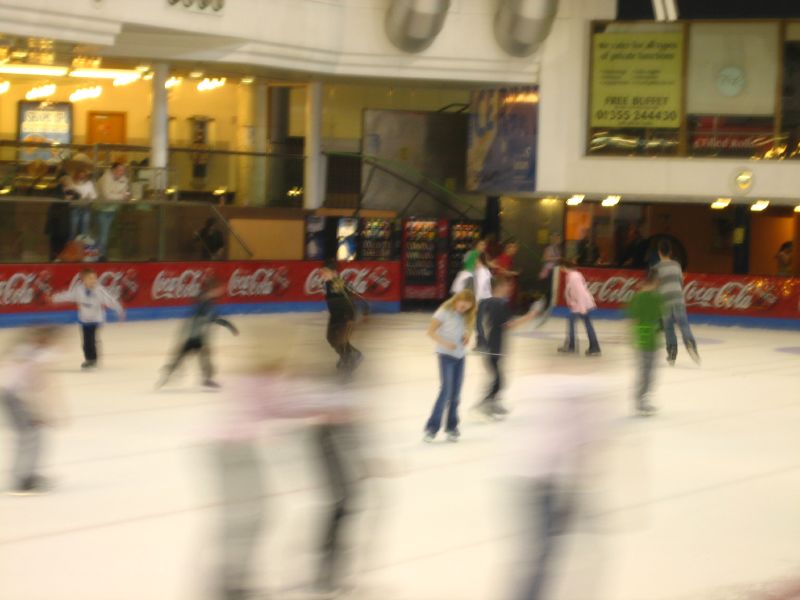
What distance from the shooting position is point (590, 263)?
3083 centimetres

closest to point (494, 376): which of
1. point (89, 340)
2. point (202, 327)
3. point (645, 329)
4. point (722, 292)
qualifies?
point (645, 329)

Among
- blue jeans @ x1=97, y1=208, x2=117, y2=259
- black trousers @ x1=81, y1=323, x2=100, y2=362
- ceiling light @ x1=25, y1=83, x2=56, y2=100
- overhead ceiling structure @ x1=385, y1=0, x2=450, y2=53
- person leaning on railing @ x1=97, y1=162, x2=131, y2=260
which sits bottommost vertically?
black trousers @ x1=81, y1=323, x2=100, y2=362

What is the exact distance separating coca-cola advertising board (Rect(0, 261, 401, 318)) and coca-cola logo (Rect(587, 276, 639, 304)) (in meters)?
4.24

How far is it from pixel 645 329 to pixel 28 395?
6880 millimetres

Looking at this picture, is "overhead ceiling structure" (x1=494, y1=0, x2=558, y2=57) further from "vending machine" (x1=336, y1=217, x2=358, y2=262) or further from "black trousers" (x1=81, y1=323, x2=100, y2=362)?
"black trousers" (x1=81, y1=323, x2=100, y2=362)

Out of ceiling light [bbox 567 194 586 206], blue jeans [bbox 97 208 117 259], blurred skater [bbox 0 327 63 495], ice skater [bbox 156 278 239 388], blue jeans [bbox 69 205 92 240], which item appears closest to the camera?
blurred skater [bbox 0 327 63 495]

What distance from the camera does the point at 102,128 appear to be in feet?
106

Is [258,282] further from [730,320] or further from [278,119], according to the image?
[730,320]

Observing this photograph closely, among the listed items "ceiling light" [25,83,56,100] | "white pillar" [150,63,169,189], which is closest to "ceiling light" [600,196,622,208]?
"white pillar" [150,63,169,189]

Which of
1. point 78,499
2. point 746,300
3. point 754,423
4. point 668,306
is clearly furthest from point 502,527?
point 746,300

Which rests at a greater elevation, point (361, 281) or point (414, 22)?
point (414, 22)

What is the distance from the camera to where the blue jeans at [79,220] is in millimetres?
24297

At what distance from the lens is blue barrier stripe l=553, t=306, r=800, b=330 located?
2741 cm

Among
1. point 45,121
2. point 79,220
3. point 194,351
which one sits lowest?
point 194,351
